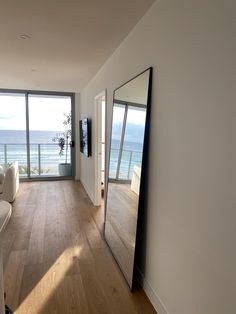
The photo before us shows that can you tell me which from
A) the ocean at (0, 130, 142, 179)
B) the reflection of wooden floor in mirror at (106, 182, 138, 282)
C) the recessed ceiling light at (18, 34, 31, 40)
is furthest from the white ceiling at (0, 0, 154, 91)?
the ocean at (0, 130, 142, 179)

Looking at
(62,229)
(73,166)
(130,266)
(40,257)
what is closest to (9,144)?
(73,166)

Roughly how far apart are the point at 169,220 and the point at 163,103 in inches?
33.6

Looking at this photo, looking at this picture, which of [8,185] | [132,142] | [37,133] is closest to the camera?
[132,142]

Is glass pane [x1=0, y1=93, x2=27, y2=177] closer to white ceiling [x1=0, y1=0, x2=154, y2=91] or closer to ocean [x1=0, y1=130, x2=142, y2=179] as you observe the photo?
ocean [x1=0, y1=130, x2=142, y2=179]

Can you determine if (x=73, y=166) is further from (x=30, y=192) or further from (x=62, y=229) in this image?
(x=62, y=229)

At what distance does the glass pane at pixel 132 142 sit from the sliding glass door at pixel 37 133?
433 cm

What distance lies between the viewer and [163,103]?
1.78 m

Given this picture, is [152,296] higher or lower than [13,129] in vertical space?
lower

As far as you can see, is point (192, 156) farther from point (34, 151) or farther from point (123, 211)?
point (34, 151)

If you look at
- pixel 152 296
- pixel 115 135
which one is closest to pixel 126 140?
pixel 115 135

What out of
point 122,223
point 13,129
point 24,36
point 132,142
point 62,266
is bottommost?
point 62,266

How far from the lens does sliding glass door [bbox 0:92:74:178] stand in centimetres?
634

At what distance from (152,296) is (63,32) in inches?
102

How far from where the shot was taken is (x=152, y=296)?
203cm
